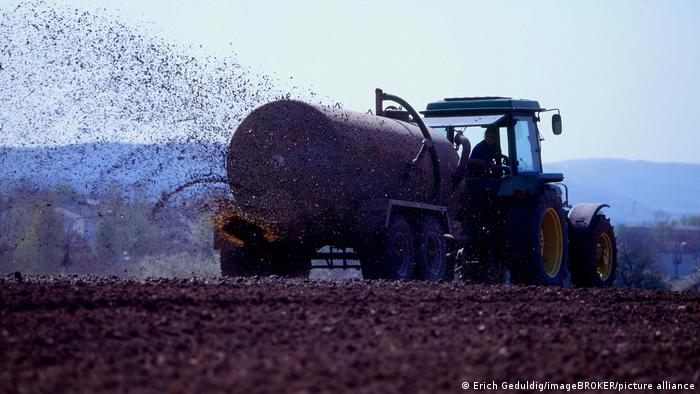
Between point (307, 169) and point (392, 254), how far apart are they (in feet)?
4.87

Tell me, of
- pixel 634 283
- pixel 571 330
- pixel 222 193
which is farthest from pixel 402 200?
Answer: pixel 634 283

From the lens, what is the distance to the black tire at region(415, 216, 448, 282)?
1543 cm

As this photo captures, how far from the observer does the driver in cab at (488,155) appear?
1586cm

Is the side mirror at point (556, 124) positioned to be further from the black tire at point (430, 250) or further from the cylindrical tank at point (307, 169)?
the cylindrical tank at point (307, 169)

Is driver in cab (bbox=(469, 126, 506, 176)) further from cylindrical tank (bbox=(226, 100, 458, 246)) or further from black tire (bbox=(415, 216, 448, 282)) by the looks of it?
cylindrical tank (bbox=(226, 100, 458, 246))

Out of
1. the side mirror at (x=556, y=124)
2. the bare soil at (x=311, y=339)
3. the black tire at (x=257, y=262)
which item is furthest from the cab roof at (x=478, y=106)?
the bare soil at (x=311, y=339)

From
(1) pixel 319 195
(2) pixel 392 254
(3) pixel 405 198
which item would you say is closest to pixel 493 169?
(3) pixel 405 198

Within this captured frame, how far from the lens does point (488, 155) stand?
16.0 metres

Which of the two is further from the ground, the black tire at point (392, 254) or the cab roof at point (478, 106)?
the cab roof at point (478, 106)

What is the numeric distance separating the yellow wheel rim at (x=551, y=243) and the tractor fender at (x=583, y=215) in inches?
26.2

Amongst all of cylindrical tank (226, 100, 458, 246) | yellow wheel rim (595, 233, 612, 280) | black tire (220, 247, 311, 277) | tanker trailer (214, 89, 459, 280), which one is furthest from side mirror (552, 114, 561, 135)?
black tire (220, 247, 311, 277)

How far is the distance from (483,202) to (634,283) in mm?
28901

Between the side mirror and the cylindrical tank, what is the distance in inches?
Result: 103

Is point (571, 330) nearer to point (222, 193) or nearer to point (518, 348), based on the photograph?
point (518, 348)
